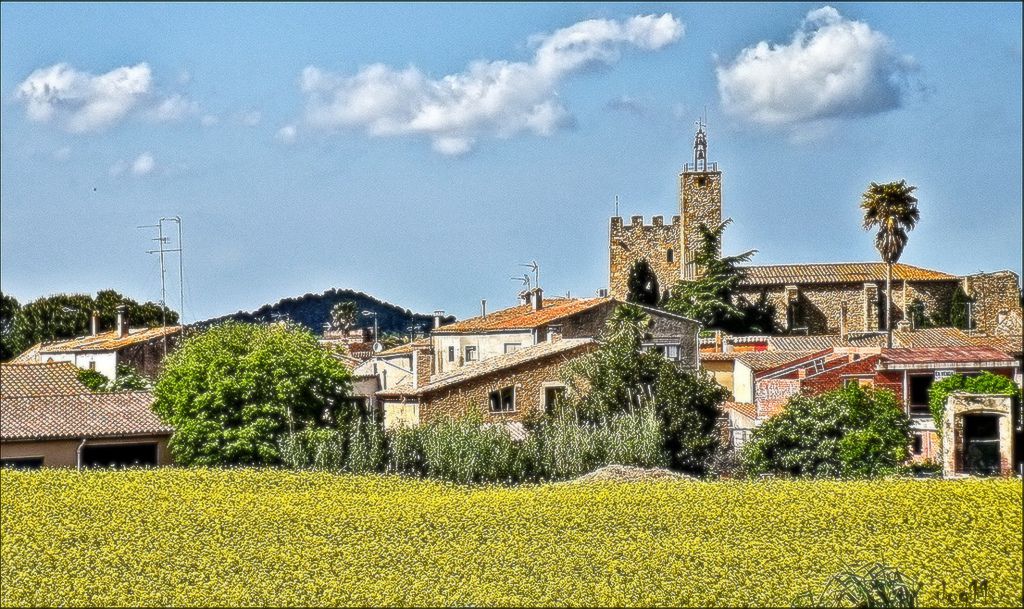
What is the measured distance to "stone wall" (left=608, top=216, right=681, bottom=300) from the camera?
3406 inches

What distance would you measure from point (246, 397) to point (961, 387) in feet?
59.7

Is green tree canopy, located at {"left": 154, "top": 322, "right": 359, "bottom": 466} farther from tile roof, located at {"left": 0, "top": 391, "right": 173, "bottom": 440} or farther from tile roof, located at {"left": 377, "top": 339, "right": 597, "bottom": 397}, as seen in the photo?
tile roof, located at {"left": 377, "top": 339, "right": 597, "bottom": 397}

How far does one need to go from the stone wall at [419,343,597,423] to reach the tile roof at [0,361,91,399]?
9831mm

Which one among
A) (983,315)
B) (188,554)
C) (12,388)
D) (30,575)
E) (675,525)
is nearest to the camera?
(30,575)

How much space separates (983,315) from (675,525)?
6031 cm

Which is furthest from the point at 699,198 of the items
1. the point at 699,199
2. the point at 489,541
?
the point at 489,541

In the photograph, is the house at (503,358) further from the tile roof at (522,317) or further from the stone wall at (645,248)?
the stone wall at (645,248)

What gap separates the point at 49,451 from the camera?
1388 inches

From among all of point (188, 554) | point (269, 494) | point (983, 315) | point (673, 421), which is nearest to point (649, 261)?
point (983, 315)

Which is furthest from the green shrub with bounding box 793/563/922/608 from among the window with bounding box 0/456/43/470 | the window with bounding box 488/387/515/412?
the window with bounding box 0/456/43/470

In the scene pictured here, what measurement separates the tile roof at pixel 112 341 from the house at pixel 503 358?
28.5 feet

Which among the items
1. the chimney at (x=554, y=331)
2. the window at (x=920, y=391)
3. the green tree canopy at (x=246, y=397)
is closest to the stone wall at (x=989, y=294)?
the chimney at (x=554, y=331)

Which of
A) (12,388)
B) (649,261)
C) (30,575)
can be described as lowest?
(30,575)

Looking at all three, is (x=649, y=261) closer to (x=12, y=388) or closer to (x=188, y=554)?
(x=12, y=388)
